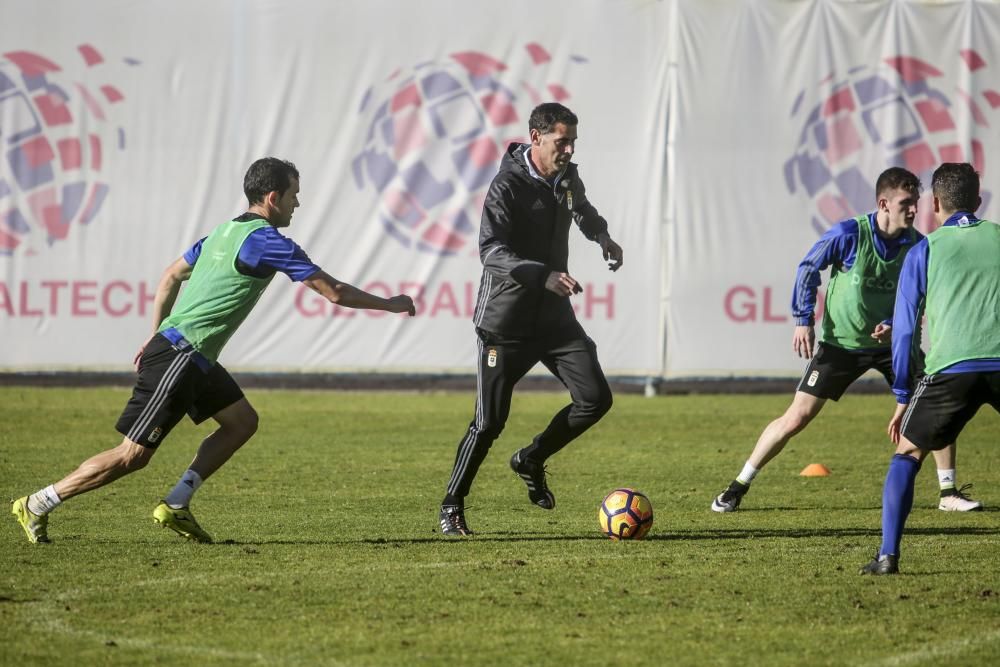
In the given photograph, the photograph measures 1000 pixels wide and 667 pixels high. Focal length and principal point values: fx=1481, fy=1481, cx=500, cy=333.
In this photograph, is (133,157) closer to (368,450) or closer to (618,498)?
(368,450)

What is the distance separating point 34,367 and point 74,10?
453 centimetres

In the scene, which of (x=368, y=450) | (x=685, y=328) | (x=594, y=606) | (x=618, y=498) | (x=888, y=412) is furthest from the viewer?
(x=685, y=328)

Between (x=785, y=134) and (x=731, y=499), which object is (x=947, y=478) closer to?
(x=731, y=499)

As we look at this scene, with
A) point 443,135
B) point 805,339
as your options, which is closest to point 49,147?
point 443,135

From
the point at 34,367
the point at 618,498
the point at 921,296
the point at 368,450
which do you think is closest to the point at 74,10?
the point at 34,367

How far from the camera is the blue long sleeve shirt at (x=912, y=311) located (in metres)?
7.04

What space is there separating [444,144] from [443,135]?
0.11 meters

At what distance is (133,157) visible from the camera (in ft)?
61.2

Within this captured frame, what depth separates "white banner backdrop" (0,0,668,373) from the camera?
1841 centimetres

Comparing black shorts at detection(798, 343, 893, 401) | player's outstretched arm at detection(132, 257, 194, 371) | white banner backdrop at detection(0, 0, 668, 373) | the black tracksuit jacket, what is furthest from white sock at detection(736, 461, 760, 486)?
white banner backdrop at detection(0, 0, 668, 373)

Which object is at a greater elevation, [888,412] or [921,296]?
[921,296]

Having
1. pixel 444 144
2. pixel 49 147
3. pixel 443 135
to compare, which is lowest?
pixel 49 147

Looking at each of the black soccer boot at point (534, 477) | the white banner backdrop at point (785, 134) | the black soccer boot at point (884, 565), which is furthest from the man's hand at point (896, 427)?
the white banner backdrop at point (785, 134)

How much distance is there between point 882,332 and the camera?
9656mm
